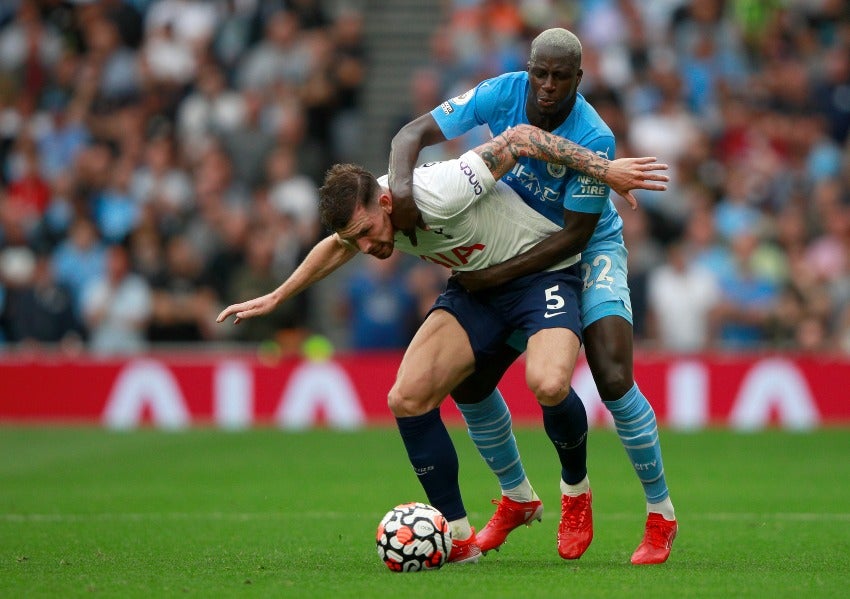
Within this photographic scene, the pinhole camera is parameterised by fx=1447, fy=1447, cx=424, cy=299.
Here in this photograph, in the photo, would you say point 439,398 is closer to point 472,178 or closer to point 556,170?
point 472,178

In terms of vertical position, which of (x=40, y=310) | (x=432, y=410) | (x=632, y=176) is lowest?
(x=40, y=310)

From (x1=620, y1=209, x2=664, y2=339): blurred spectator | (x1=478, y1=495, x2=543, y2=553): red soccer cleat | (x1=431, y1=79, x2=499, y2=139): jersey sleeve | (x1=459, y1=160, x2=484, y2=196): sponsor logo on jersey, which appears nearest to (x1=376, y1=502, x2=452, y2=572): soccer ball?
(x1=478, y1=495, x2=543, y2=553): red soccer cleat

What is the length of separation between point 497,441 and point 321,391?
8.79 metres

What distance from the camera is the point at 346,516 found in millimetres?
9469

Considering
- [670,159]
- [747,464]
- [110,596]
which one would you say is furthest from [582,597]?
[670,159]

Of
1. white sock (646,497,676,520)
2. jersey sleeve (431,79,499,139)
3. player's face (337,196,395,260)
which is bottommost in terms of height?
white sock (646,497,676,520)

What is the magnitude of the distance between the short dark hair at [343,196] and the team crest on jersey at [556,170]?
977mm

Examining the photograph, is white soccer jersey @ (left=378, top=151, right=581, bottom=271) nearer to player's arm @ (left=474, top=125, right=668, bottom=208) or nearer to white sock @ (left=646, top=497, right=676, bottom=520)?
player's arm @ (left=474, top=125, right=668, bottom=208)

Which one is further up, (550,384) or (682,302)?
(550,384)

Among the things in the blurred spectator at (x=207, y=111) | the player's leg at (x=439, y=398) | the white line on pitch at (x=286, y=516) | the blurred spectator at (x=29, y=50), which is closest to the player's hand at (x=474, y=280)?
the player's leg at (x=439, y=398)

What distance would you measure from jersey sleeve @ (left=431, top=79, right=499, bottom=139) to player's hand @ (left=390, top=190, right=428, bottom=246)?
57 centimetres

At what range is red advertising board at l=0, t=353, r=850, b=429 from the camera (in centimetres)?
1566

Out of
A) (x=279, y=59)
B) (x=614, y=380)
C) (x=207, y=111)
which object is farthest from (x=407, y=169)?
(x=279, y=59)

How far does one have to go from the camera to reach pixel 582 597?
6.04 meters
